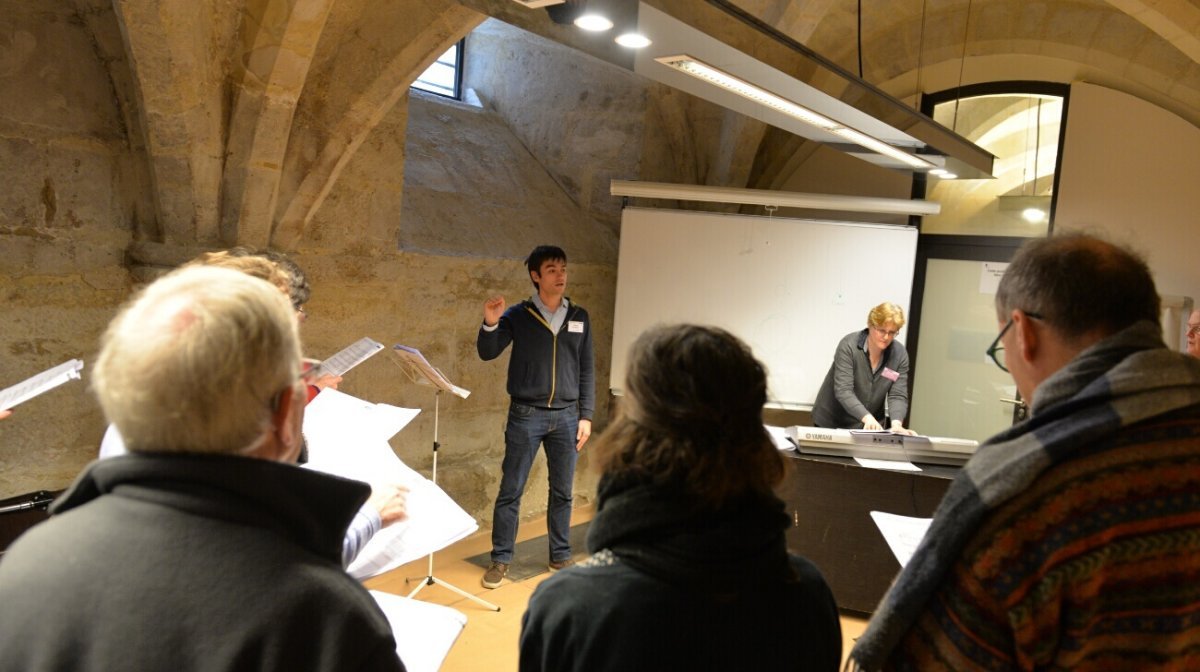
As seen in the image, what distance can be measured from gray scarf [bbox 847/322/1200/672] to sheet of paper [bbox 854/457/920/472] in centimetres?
280

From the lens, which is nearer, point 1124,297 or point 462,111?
point 1124,297

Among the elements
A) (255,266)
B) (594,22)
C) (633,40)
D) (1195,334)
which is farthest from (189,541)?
(1195,334)

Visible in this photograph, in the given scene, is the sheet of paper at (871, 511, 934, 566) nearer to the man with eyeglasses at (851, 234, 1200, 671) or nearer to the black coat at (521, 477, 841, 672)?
the man with eyeglasses at (851, 234, 1200, 671)

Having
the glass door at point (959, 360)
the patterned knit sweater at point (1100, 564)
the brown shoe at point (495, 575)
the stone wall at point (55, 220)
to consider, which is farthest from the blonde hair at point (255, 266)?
the glass door at point (959, 360)

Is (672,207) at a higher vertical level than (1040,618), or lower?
higher

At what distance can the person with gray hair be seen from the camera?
0.89 meters

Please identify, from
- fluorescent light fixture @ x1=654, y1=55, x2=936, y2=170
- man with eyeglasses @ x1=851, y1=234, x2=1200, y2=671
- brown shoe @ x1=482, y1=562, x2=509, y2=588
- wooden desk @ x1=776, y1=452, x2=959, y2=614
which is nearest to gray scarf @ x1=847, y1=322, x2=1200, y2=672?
man with eyeglasses @ x1=851, y1=234, x2=1200, y2=671

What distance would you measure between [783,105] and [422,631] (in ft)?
7.47

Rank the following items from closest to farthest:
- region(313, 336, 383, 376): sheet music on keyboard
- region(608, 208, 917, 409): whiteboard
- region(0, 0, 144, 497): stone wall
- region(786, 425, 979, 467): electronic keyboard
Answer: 1. region(313, 336, 383, 376): sheet music on keyboard
2. region(0, 0, 144, 497): stone wall
3. region(786, 425, 979, 467): electronic keyboard
4. region(608, 208, 917, 409): whiteboard

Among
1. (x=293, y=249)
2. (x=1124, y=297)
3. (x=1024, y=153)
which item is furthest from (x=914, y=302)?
(x=1124, y=297)

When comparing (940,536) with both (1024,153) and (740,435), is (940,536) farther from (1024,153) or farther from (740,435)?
(1024,153)

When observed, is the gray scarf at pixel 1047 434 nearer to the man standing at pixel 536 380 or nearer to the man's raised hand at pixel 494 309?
the man's raised hand at pixel 494 309

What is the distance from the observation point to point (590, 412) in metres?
4.67

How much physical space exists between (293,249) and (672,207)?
3.32m
